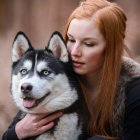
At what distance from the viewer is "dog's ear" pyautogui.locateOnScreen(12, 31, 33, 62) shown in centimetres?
396

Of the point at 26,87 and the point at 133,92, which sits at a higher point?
the point at 26,87

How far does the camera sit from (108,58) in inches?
152

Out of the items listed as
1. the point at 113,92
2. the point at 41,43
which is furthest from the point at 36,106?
the point at 41,43

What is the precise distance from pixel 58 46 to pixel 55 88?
23 cm

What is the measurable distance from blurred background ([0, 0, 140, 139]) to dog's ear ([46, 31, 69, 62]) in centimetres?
270

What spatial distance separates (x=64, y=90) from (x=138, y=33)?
289cm

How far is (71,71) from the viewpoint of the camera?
3887mm

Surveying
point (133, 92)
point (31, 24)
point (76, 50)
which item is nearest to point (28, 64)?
point (76, 50)

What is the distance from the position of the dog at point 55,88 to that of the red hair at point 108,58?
11cm

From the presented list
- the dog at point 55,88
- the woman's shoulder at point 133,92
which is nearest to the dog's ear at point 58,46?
the dog at point 55,88

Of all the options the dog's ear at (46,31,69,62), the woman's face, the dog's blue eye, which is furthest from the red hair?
the dog's blue eye

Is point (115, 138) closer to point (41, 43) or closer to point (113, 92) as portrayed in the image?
point (113, 92)

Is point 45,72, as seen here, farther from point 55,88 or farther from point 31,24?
point 31,24

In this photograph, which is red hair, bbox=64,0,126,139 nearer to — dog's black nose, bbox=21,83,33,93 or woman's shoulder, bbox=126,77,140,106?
woman's shoulder, bbox=126,77,140,106
